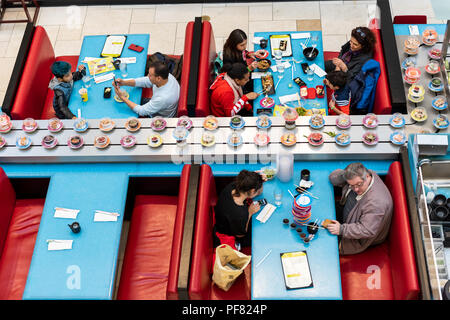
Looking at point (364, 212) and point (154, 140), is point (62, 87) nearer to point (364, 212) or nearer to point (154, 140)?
point (154, 140)

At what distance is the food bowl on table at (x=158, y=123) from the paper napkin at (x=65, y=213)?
3.58 feet

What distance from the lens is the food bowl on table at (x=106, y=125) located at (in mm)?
4871

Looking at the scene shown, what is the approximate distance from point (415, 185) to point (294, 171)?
3.40 feet

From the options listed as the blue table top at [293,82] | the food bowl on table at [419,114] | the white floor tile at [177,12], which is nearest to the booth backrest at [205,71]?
the blue table top at [293,82]

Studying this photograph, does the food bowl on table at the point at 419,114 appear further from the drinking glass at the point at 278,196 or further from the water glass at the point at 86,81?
the water glass at the point at 86,81

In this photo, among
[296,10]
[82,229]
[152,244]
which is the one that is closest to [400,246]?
[152,244]

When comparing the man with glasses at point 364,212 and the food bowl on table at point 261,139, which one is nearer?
the man with glasses at point 364,212

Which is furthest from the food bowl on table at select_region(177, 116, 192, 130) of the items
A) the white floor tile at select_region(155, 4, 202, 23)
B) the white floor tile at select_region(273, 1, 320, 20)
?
the white floor tile at select_region(273, 1, 320, 20)

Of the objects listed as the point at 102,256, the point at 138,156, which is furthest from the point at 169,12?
the point at 102,256

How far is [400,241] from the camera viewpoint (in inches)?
157

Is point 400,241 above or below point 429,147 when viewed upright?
below
